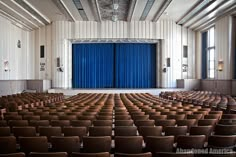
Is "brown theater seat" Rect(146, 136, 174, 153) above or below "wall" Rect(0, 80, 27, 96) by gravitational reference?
below

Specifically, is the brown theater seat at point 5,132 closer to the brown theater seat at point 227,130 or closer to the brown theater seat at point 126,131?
the brown theater seat at point 126,131

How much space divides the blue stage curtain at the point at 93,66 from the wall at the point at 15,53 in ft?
14.3

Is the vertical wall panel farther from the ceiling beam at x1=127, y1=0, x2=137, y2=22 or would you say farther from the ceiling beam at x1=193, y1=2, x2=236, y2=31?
the ceiling beam at x1=127, y1=0, x2=137, y2=22

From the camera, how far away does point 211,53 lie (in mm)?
24641

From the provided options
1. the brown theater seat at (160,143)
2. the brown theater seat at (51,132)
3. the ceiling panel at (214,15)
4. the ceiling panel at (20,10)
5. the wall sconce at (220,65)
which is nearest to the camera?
the brown theater seat at (160,143)

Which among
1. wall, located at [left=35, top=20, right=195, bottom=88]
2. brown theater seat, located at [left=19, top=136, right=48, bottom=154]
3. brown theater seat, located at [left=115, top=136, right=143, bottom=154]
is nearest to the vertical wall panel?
wall, located at [left=35, top=20, right=195, bottom=88]

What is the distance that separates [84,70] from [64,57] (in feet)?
10.2

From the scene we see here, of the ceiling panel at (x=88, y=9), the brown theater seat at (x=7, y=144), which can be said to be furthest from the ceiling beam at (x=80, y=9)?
the brown theater seat at (x=7, y=144)

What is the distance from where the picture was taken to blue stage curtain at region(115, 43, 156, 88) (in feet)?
94.0

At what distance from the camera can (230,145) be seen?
5051 mm

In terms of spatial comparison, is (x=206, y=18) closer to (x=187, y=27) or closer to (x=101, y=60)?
(x=187, y=27)

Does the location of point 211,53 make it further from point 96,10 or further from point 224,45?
point 96,10

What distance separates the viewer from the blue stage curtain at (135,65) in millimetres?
28656

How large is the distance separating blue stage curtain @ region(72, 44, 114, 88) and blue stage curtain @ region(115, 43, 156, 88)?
2.74ft
